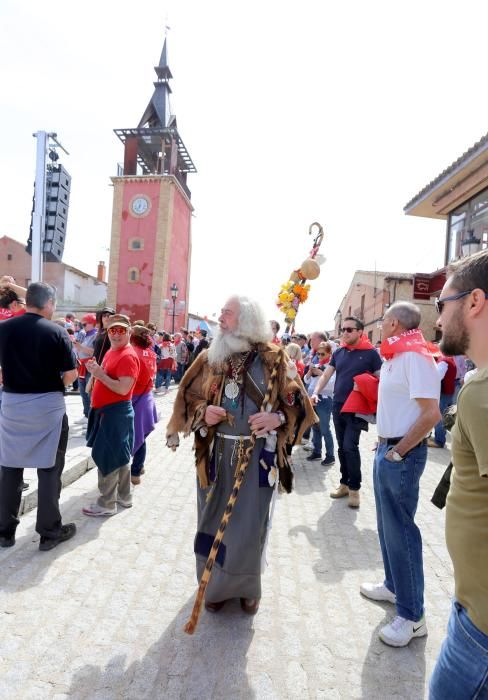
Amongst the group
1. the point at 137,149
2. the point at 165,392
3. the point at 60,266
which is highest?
the point at 137,149

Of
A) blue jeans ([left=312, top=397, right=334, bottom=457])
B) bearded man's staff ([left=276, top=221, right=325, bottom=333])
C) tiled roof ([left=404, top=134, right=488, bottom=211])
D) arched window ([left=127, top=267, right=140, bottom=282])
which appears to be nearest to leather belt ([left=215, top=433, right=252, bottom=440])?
blue jeans ([left=312, top=397, right=334, bottom=457])

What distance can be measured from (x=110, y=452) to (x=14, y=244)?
149 ft

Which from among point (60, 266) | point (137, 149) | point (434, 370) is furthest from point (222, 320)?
point (60, 266)

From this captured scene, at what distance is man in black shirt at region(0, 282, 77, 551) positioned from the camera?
354cm

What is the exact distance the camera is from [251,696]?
2240mm

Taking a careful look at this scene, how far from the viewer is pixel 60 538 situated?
12.3ft

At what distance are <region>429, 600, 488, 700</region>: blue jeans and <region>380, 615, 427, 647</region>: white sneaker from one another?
58.8 inches

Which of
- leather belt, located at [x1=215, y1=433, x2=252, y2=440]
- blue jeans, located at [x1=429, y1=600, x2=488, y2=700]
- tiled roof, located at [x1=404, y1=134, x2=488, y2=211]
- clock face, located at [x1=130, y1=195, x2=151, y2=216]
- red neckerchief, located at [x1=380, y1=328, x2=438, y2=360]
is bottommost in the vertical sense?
blue jeans, located at [x1=429, y1=600, x2=488, y2=700]

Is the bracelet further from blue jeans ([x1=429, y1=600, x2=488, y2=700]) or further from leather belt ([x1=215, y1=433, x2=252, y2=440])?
blue jeans ([x1=429, y1=600, x2=488, y2=700])

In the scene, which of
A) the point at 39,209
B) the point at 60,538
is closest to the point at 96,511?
the point at 60,538

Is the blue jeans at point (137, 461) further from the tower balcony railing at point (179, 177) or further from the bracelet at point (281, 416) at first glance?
the tower balcony railing at point (179, 177)

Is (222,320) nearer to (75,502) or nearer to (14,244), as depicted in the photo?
(75,502)

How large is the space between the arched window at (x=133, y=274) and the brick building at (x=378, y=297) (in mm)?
16734

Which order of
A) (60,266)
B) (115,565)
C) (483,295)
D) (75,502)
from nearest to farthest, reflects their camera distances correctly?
(483,295)
(115,565)
(75,502)
(60,266)
